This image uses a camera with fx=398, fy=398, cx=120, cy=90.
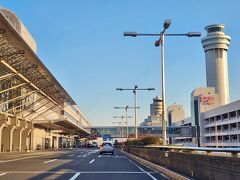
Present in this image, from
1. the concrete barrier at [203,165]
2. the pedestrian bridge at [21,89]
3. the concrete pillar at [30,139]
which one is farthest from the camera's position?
the concrete pillar at [30,139]

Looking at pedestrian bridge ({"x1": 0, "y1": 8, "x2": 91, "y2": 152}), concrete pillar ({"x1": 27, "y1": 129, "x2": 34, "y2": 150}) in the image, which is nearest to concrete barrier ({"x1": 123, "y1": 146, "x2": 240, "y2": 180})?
pedestrian bridge ({"x1": 0, "y1": 8, "x2": 91, "y2": 152})

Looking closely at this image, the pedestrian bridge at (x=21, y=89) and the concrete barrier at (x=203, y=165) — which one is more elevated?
the pedestrian bridge at (x=21, y=89)

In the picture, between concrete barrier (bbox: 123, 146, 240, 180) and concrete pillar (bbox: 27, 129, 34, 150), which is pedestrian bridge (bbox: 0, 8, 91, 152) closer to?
concrete pillar (bbox: 27, 129, 34, 150)

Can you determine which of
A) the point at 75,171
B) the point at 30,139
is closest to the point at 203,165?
the point at 75,171

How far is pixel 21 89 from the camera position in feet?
209

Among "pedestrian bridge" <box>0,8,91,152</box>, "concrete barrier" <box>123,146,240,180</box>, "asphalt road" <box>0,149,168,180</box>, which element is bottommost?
"asphalt road" <box>0,149,168,180</box>

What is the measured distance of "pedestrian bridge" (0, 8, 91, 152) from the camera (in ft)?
127

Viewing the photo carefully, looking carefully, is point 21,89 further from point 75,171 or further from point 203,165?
point 203,165

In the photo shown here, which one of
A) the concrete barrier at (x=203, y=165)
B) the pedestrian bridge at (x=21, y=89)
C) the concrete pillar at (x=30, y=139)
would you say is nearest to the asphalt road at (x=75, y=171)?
the concrete barrier at (x=203, y=165)

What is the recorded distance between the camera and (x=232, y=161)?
10.3 m

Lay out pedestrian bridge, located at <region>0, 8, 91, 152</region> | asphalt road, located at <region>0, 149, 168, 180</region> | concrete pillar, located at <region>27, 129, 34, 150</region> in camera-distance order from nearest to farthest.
A: asphalt road, located at <region>0, 149, 168, 180</region>
pedestrian bridge, located at <region>0, 8, 91, 152</region>
concrete pillar, located at <region>27, 129, 34, 150</region>

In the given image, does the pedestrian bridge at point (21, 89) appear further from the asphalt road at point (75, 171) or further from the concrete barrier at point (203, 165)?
the concrete barrier at point (203, 165)

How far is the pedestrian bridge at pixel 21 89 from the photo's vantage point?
3861 centimetres

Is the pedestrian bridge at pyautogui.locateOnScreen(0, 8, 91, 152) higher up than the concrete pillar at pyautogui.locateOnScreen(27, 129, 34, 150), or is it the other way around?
the pedestrian bridge at pyautogui.locateOnScreen(0, 8, 91, 152)
